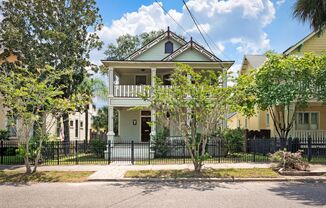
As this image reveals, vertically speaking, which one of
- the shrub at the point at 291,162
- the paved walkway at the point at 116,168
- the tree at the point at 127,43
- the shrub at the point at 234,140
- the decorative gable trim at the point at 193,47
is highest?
the tree at the point at 127,43

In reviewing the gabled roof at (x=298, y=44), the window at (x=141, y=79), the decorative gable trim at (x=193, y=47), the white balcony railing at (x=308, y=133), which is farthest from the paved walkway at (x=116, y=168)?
the gabled roof at (x=298, y=44)

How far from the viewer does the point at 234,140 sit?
19.4 metres

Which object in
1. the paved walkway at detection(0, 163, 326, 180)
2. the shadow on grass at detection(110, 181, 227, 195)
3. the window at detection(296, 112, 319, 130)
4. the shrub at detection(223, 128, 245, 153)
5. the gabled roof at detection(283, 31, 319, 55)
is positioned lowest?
the shadow on grass at detection(110, 181, 227, 195)

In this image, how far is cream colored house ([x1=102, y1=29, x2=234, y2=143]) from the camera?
68.4 ft

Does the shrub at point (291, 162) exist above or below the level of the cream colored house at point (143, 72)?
below

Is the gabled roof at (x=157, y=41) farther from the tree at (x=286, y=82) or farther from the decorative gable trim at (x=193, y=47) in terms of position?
the tree at (x=286, y=82)

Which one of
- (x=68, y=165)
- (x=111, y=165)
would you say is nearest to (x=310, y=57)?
(x=111, y=165)

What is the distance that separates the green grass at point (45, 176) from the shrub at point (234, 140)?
30.0 ft

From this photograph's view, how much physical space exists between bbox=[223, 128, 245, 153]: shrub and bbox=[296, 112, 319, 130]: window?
705 centimetres

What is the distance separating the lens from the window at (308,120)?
24.4 m

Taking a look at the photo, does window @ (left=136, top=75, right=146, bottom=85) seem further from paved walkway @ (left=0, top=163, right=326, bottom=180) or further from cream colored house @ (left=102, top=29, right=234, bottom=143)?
paved walkway @ (left=0, top=163, right=326, bottom=180)

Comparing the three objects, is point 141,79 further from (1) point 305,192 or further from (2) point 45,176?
(1) point 305,192

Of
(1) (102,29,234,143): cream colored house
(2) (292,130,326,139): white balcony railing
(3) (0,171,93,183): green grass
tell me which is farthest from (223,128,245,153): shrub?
(3) (0,171,93,183): green grass

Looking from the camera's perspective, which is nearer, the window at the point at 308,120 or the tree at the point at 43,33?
the tree at the point at 43,33
